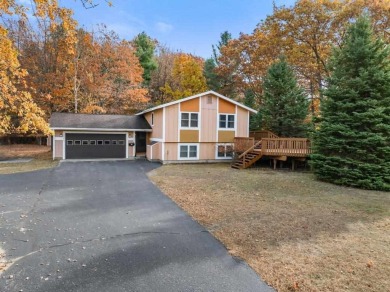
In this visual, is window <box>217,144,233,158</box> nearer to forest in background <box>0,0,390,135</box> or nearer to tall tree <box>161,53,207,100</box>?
forest in background <box>0,0,390,135</box>

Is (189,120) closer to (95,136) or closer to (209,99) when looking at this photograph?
(209,99)

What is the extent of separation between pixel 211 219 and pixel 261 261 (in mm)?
2308

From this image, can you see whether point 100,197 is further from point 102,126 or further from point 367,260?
point 102,126

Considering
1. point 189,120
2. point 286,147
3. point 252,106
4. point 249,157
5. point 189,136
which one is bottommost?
point 249,157

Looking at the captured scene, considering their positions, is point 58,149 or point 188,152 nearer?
point 188,152

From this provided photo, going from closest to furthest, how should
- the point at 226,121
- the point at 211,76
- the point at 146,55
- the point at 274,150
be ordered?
the point at 274,150 < the point at 226,121 < the point at 211,76 < the point at 146,55

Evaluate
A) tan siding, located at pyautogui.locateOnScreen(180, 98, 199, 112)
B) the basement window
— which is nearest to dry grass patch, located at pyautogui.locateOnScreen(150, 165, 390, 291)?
the basement window

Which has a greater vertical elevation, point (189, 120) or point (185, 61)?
point (185, 61)

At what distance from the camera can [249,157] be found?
16.2m

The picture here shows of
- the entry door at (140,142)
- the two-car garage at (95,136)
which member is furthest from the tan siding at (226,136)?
the entry door at (140,142)

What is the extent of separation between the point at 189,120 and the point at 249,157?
492 cm

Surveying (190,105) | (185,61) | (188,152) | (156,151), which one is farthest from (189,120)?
(185,61)

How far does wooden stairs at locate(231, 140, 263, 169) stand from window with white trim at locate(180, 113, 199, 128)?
13.6 feet

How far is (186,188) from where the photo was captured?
33.6 feet
